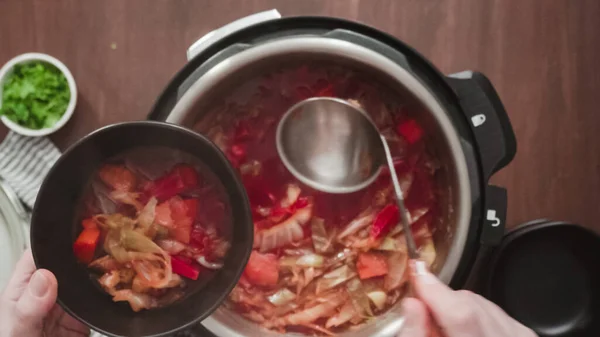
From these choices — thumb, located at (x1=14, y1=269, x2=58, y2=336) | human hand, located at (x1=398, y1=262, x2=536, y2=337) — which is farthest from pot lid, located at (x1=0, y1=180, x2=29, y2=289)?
human hand, located at (x1=398, y1=262, x2=536, y2=337)

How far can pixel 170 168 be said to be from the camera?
770mm

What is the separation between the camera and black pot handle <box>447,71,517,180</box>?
79cm

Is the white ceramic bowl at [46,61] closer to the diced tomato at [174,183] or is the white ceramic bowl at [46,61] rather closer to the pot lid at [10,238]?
the pot lid at [10,238]

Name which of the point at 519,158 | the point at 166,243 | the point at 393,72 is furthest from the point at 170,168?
the point at 519,158

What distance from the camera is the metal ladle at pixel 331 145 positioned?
2.86ft

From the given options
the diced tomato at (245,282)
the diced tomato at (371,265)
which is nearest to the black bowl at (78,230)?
the diced tomato at (245,282)

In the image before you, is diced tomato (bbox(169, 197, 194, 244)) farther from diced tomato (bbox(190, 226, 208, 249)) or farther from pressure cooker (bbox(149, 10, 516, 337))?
pressure cooker (bbox(149, 10, 516, 337))

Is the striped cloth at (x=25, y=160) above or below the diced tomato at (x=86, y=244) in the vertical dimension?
below

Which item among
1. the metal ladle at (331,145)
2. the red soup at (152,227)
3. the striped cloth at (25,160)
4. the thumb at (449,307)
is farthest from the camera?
the striped cloth at (25,160)

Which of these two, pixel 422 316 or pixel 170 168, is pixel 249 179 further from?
pixel 422 316

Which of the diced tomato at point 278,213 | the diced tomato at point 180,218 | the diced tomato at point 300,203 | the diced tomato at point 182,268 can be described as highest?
the diced tomato at point 180,218

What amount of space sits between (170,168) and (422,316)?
0.38 meters

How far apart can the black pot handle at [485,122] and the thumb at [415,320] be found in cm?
24

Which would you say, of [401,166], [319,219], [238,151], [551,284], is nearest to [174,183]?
[238,151]
